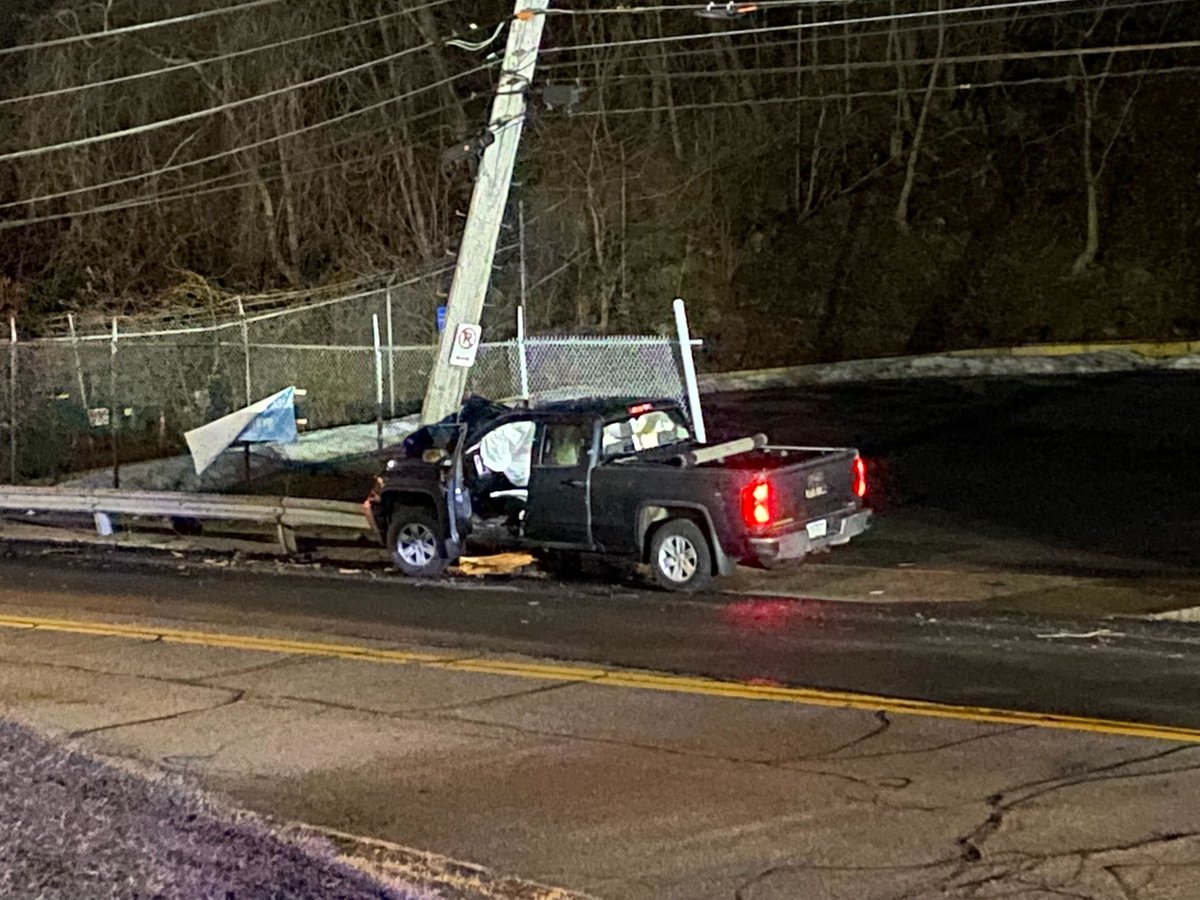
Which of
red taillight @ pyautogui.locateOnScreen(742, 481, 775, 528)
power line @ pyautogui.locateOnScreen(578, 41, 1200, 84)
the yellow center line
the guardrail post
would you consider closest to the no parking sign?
the guardrail post

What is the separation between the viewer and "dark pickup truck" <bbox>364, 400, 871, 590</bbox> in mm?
12250

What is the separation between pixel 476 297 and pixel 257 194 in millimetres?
16717

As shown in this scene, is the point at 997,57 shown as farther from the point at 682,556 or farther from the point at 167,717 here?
the point at 167,717

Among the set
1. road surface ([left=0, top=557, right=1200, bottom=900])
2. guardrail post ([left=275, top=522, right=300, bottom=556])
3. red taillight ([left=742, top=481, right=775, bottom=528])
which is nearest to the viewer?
road surface ([left=0, top=557, right=1200, bottom=900])

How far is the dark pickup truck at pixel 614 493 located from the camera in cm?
1225

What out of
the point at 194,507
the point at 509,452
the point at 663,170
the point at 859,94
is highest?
the point at 859,94

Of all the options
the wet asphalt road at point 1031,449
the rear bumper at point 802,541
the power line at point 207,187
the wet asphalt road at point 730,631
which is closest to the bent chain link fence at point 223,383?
the wet asphalt road at point 1031,449

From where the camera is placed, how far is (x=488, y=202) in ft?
53.7

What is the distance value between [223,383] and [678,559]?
13718mm

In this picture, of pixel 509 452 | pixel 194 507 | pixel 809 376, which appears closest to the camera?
pixel 509 452

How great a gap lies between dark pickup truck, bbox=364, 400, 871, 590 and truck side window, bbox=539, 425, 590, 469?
0.01m

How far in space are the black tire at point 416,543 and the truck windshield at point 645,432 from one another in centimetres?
189

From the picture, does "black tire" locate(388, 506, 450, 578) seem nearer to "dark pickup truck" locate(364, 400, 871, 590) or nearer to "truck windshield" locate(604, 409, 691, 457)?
"dark pickup truck" locate(364, 400, 871, 590)

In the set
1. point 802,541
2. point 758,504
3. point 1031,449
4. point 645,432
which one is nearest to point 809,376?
point 1031,449
